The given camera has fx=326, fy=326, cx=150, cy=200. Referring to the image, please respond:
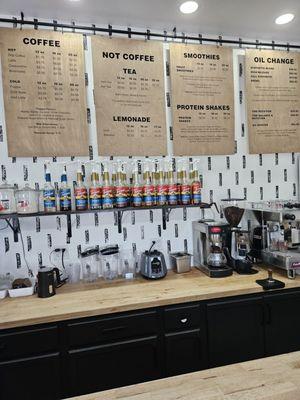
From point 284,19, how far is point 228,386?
264 cm

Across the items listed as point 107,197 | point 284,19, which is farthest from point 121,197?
point 284,19

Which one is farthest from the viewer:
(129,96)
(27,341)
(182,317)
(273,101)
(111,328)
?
(273,101)

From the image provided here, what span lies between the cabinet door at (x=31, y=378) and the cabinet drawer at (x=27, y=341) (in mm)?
37

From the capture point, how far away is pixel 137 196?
7.95ft

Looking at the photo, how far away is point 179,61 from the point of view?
2.69 metres

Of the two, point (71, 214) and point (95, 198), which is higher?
point (95, 198)

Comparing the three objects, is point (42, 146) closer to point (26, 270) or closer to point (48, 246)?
point (48, 246)

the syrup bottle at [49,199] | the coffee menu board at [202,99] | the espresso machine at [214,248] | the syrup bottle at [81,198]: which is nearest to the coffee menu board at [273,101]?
the coffee menu board at [202,99]

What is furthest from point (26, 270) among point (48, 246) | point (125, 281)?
point (125, 281)

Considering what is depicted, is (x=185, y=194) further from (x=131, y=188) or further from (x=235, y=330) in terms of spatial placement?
(x=235, y=330)

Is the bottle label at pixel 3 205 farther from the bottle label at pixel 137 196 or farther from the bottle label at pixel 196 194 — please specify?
the bottle label at pixel 196 194

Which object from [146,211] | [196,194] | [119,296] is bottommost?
[119,296]

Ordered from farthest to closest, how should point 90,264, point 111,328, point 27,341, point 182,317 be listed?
point 90,264 < point 182,317 < point 111,328 < point 27,341

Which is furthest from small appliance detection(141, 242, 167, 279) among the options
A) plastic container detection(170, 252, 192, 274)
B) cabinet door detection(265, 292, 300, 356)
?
cabinet door detection(265, 292, 300, 356)
